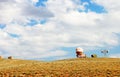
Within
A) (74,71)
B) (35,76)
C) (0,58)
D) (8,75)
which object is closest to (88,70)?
(74,71)

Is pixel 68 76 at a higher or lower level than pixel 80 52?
lower

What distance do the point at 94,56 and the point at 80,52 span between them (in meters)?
4.99

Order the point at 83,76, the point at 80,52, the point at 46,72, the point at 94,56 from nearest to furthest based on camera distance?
the point at 83,76 → the point at 46,72 → the point at 94,56 → the point at 80,52

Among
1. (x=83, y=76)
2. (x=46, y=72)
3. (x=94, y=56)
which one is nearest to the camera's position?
(x=83, y=76)

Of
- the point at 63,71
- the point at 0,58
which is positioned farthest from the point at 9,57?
the point at 63,71

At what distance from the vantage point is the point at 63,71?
38625 millimetres

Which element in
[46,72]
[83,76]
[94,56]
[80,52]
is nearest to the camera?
[83,76]

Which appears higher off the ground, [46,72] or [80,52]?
[80,52]

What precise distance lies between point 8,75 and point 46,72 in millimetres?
4178

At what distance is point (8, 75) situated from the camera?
121 feet

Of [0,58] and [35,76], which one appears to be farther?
[0,58]

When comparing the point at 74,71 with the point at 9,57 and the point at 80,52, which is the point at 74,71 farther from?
the point at 9,57

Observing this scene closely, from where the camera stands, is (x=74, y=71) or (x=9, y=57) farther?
(x=9, y=57)

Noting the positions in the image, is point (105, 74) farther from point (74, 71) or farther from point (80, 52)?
point (80, 52)
